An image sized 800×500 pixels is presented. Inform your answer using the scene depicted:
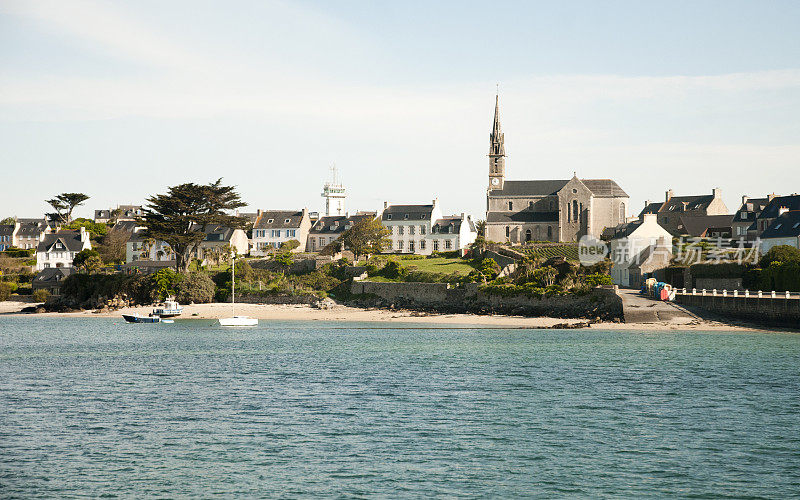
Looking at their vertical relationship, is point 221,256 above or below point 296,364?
above

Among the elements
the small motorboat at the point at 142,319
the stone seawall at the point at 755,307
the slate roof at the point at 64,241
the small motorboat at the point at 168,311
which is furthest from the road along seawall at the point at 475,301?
the slate roof at the point at 64,241

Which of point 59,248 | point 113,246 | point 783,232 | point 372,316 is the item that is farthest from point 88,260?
point 783,232

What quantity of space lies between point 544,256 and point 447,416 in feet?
192

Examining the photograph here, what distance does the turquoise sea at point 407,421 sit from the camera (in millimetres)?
18484

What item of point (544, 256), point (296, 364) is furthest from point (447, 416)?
point (544, 256)

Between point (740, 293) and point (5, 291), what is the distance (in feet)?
266

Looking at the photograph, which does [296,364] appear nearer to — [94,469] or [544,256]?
[94,469]

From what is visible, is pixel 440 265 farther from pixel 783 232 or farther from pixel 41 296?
pixel 41 296

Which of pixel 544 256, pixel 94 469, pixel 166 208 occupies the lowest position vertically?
pixel 94 469

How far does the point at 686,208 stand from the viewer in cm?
10912

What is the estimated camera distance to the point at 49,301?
88.1 meters

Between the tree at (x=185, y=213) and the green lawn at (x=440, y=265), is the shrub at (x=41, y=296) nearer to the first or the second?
the tree at (x=185, y=213)

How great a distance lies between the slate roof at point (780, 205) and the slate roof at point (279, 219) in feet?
199

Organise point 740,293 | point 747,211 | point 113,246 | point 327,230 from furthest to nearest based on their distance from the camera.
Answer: point 113,246 < point 327,230 < point 747,211 < point 740,293
